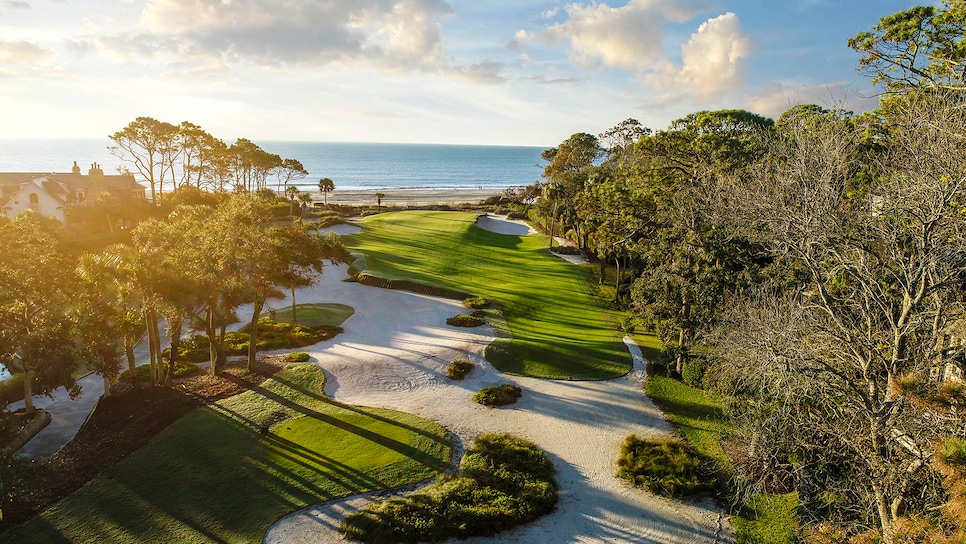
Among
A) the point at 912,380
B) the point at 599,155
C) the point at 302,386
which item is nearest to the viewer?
the point at 912,380

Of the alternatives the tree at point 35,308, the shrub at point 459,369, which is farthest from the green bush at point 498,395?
the tree at point 35,308

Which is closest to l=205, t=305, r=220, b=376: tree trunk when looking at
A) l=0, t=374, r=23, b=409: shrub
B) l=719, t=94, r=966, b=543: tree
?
l=0, t=374, r=23, b=409: shrub

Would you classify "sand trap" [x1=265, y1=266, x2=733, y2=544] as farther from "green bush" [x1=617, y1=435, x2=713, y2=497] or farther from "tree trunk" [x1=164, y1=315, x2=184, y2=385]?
"tree trunk" [x1=164, y1=315, x2=184, y2=385]

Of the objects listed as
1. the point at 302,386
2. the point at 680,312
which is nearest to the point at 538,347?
the point at 680,312

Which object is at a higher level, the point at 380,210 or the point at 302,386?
the point at 380,210

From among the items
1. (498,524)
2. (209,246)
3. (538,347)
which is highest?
(209,246)

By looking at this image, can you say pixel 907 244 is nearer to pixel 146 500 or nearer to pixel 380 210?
pixel 146 500
